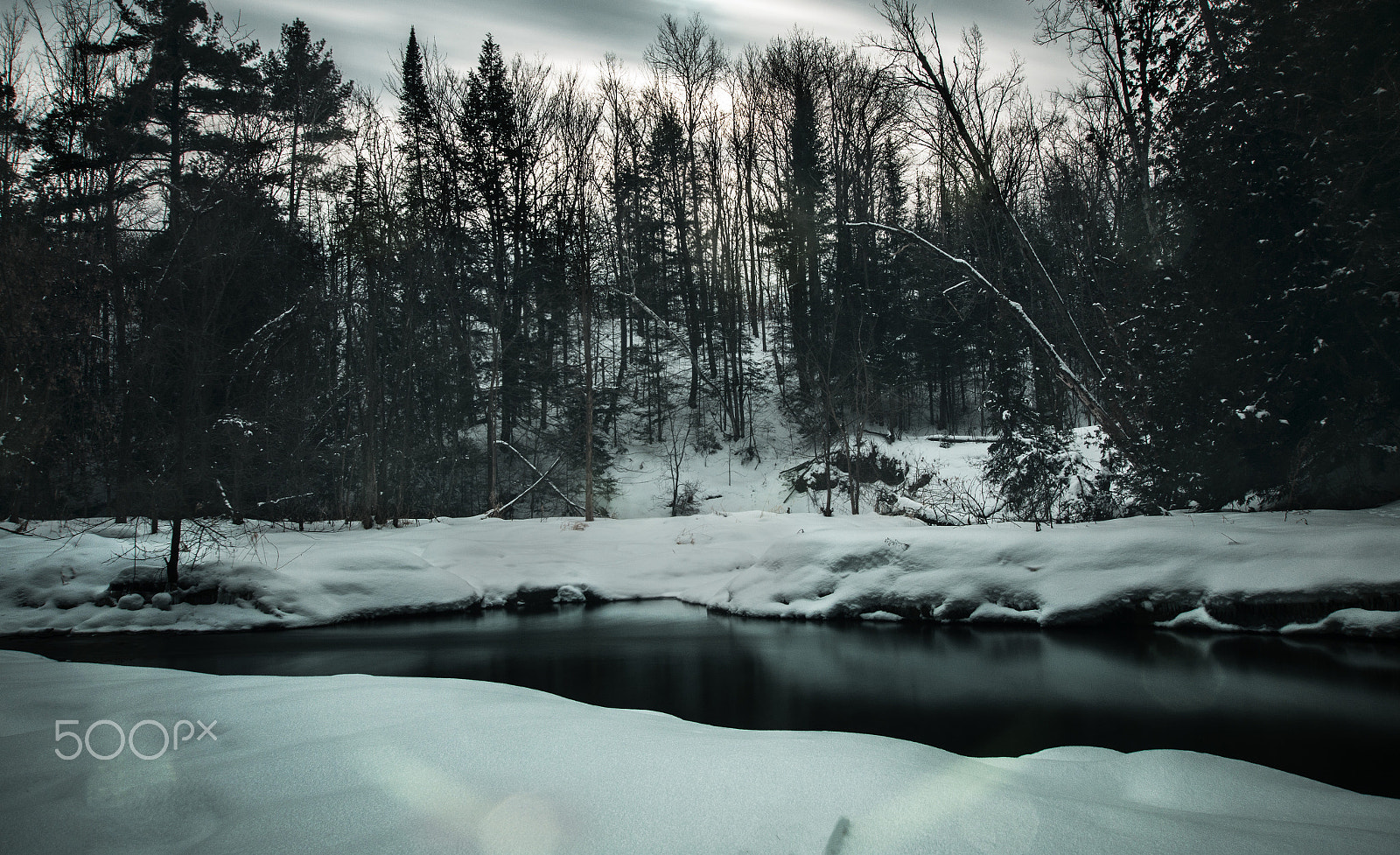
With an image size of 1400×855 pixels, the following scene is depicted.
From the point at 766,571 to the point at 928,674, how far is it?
480 cm

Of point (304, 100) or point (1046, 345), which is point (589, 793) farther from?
point (304, 100)

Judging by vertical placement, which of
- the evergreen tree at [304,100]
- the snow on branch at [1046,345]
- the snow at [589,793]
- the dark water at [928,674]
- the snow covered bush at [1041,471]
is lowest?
the dark water at [928,674]

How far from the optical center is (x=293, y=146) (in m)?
19.0

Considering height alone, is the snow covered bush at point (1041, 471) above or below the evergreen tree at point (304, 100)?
below

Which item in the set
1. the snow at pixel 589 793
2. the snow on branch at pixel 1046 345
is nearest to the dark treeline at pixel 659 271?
the snow on branch at pixel 1046 345

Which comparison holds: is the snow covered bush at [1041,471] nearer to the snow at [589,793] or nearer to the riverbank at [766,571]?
the riverbank at [766,571]

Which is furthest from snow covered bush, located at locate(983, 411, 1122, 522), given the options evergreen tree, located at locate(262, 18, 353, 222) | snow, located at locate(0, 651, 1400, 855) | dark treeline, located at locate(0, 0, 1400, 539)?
evergreen tree, located at locate(262, 18, 353, 222)

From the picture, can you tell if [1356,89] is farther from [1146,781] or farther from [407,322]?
[407,322]

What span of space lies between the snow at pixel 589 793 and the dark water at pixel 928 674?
5.79 feet

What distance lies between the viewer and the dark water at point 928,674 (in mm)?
5238

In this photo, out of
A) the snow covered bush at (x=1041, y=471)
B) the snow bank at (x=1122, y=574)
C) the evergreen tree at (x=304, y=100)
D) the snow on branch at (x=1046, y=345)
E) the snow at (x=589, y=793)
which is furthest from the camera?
the evergreen tree at (x=304, y=100)

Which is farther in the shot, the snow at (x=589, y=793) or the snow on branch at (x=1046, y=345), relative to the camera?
the snow on branch at (x=1046, y=345)

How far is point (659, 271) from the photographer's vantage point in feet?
101

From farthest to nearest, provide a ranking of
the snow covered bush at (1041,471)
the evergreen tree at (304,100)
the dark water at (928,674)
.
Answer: the evergreen tree at (304,100) → the snow covered bush at (1041,471) → the dark water at (928,674)
